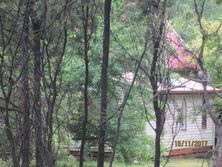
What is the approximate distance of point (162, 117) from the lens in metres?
5.96

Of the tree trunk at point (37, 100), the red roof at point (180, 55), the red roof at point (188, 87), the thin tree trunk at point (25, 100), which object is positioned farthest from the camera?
the red roof at point (180, 55)

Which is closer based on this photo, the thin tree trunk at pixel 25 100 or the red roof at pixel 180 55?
the thin tree trunk at pixel 25 100

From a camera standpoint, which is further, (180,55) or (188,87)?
(180,55)
